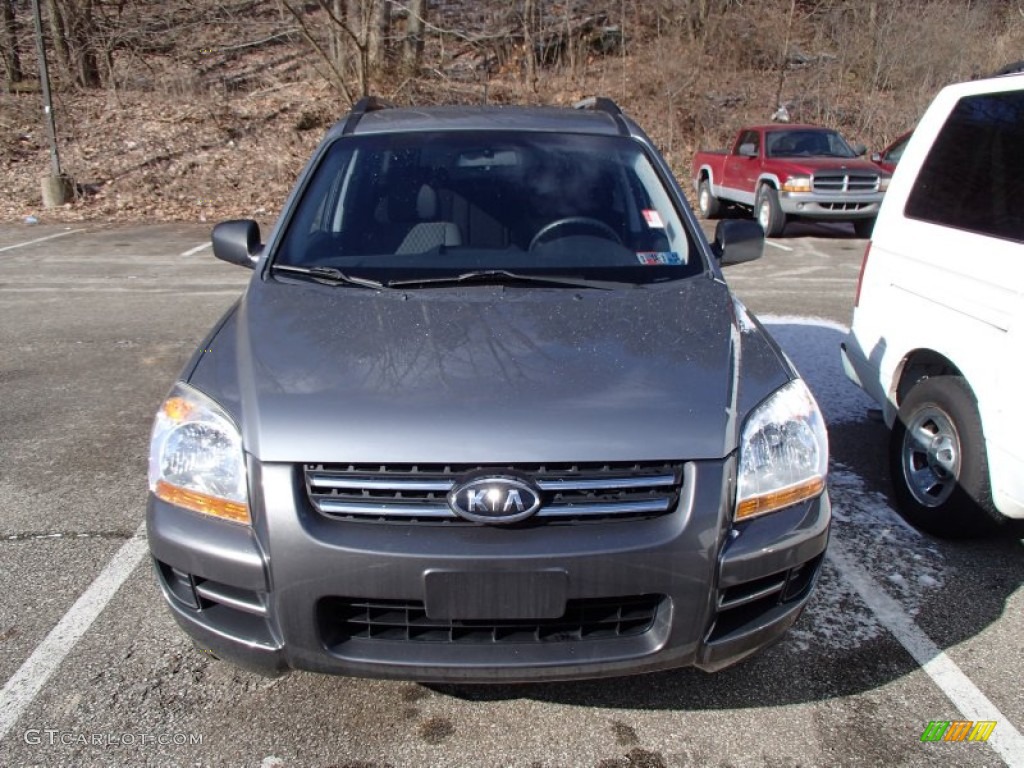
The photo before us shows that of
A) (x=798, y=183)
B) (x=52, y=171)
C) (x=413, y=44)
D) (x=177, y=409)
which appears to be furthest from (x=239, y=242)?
(x=413, y=44)

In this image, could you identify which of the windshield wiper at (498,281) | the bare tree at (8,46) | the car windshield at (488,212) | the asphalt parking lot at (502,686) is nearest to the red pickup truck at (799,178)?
the asphalt parking lot at (502,686)

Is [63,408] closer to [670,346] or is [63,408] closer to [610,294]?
[610,294]

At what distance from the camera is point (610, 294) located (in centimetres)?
294

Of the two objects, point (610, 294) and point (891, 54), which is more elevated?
point (891, 54)

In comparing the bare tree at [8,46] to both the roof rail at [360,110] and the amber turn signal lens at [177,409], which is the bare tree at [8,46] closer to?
the roof rail at [360,110]

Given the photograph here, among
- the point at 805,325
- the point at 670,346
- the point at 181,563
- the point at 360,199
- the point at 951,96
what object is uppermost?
the point at 951,96

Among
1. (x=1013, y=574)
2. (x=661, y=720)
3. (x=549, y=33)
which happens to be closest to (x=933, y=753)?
(x=661, y=720)

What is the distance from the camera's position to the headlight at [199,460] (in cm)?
218

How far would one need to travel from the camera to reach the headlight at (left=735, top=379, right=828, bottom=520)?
2.21 m

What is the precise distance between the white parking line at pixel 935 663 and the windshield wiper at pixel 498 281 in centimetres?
150

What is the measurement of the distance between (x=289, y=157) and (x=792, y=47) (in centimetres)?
1537

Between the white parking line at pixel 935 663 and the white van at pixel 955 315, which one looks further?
the white van at pixel 955 315

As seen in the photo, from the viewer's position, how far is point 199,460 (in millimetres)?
2242

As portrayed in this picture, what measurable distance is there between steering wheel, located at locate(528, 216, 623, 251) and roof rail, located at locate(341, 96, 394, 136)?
1.07 meters
